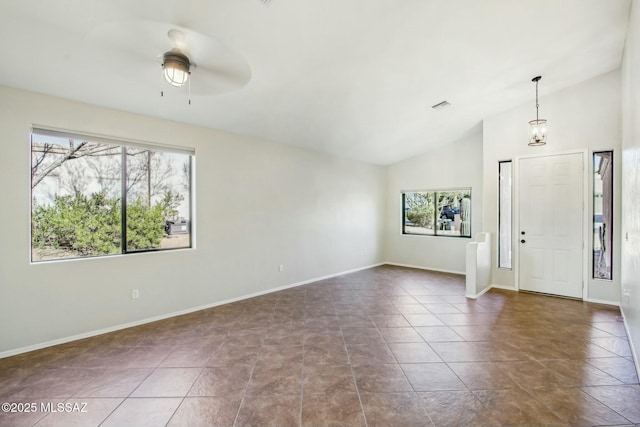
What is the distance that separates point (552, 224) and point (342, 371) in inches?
172

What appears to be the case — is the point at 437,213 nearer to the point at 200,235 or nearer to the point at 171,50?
the point at 200,235

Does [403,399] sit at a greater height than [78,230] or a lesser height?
lesser

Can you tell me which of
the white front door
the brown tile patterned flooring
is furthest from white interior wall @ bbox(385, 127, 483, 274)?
Result: the brown tile patterned flooring

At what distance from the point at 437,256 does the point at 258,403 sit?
5.43 meters

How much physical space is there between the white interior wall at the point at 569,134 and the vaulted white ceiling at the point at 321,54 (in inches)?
11.7

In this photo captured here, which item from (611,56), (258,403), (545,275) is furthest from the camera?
(545,275)

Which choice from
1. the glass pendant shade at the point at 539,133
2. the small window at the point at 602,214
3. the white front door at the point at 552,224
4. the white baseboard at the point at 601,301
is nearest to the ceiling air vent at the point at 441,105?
the glass pendant shade at the point at 539,133

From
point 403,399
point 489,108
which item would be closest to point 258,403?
point 403,399

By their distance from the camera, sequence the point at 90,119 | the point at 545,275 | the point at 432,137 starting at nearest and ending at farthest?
the point at 90,119 → the point at 545,275 → the point at 432,137

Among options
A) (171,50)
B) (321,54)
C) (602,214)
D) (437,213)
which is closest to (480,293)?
(602,214)

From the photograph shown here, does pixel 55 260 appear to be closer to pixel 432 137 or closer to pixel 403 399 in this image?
pixel 403 399

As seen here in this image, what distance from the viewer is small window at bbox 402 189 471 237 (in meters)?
6.03

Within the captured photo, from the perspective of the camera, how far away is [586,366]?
2408mm

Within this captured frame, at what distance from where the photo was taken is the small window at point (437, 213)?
19.8 ft
